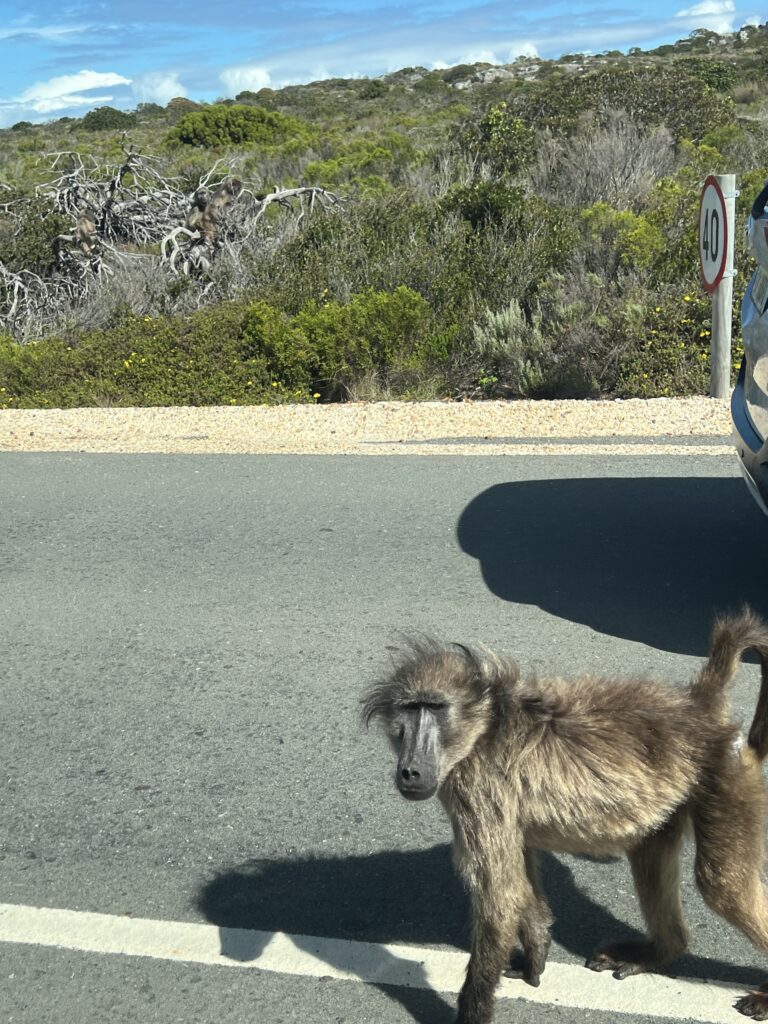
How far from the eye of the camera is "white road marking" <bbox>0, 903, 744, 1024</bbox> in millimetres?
2918

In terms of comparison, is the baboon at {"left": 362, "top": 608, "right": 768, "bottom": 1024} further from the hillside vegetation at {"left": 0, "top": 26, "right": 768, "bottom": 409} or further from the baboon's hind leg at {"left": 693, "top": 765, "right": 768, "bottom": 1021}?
the hillside vegetation at {"left": 0, "top": 26, "right": 768, "bottom": 409}

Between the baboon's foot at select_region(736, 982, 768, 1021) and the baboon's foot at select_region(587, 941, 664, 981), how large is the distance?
23 cm

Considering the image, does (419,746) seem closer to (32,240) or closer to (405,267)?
(405,267)

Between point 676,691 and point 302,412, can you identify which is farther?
point 302,412

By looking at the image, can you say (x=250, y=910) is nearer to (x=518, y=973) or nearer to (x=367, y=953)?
(x=367, y=953)

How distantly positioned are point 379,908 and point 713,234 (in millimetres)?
7541

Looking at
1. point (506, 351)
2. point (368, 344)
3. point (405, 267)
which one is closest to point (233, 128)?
point (405, 267)

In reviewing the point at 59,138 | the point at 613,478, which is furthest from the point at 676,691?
the point at 59,138

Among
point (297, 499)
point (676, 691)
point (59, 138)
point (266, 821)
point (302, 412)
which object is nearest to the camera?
point (676, 691)

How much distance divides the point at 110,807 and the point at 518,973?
5.08 feet

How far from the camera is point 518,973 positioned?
307cm

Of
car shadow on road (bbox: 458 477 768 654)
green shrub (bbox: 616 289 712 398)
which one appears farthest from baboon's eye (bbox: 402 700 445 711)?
green shrub (bbox: 616 289 712 398)

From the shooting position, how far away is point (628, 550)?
624 centimetres

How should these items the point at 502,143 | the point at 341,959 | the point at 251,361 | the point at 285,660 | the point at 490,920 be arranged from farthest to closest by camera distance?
the point at 502,143
the point at 251,361
the point at 285,660
the point at 341,959
the point at 490,920
